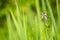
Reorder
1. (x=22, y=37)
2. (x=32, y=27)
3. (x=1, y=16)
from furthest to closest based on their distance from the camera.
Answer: (x=1, y=16)
(x=32, y=27)
(x=22, y=37)

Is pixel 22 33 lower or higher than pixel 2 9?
lower

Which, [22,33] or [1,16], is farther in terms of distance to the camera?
[1,16]

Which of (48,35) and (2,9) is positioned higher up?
(2,9)

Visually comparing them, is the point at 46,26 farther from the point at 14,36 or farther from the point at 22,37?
the point at 14,36

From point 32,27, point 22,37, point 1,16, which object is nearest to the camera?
point 22,37

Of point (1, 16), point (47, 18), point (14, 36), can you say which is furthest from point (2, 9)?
point (47, 18)

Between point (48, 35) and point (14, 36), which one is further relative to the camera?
point (14, 36)

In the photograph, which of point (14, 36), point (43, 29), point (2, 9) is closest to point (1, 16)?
point (2, 9)

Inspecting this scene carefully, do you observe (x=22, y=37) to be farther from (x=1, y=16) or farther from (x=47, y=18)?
(x=1, y=16)
